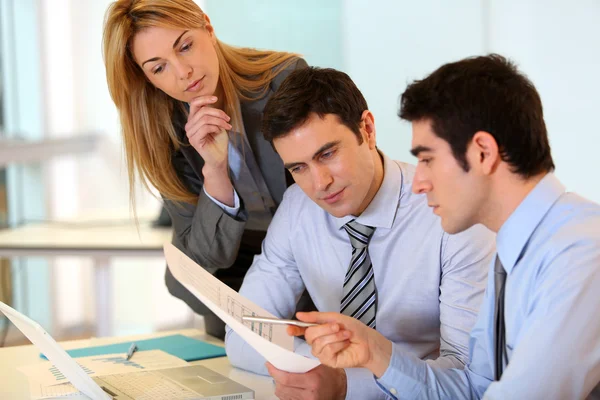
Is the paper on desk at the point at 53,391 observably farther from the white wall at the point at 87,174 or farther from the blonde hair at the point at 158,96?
the white wall at the point at 87,174

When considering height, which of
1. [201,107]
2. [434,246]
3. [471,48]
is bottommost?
[434,246]

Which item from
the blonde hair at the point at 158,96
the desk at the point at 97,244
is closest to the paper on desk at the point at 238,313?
the blonde hair at the point at 158,96

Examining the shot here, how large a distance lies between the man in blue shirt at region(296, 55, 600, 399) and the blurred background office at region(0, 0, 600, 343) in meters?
2.31

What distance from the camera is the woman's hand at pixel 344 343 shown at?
127 cm

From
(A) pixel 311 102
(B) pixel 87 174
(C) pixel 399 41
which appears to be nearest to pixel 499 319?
(A) pixel 311 102

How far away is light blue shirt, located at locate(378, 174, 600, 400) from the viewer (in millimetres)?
1067

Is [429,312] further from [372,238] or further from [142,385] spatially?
[142,385]

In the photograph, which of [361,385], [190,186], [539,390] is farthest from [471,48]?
[539,390]

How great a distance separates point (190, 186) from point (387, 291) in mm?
692

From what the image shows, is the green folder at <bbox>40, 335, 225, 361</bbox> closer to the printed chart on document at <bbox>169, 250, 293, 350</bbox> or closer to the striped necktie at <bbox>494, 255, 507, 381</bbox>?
the printed chart on document at <bbox>169, 250, 293, 350</bbox>

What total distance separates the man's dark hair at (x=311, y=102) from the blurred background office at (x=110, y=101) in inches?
73.0

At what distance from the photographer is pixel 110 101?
15.3ft

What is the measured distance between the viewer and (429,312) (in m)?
1.66

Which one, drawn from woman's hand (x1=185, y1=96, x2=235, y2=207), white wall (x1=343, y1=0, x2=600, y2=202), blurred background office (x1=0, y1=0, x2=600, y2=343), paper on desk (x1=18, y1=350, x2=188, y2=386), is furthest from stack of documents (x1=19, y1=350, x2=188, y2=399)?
white wall (x1=343, y1=0, x2=600, y2=202)
